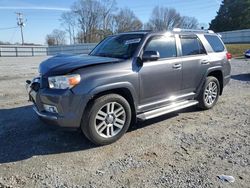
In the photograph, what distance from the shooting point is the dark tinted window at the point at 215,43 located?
642 cm

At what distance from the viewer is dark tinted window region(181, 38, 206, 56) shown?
18.6 ft

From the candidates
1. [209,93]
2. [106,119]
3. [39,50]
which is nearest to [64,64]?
[106,119]

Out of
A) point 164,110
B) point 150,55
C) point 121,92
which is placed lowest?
point 164,110

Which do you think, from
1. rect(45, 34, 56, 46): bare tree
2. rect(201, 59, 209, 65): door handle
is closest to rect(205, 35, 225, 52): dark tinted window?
rect(201, 59, 209, 65): door handle

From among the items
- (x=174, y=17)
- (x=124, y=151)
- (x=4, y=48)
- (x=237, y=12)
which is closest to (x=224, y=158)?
(x=124, y=151)

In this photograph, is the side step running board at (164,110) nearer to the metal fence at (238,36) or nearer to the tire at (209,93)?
the tire at (209,93)

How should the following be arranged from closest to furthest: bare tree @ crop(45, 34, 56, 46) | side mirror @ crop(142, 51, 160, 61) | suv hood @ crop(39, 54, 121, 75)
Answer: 1. suv hood @ crop(39, 54, 121, 75)
2. side mirror @ crop(142, 51, 160, 61)
3. bare tree @ crop(45, 34, 56, 46)

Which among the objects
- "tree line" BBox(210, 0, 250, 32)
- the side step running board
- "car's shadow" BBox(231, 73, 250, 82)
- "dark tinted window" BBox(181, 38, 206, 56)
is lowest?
the side step running board

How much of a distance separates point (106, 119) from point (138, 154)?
77 centimetres

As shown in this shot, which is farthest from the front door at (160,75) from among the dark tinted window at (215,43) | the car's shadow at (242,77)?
the car's shadow at (242,77)

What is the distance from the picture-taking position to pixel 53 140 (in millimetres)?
4641

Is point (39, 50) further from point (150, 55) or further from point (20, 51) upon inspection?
point (150, 55)

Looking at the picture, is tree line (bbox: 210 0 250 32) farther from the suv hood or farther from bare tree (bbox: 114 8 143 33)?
the suv hood

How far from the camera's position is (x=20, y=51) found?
3444cm
